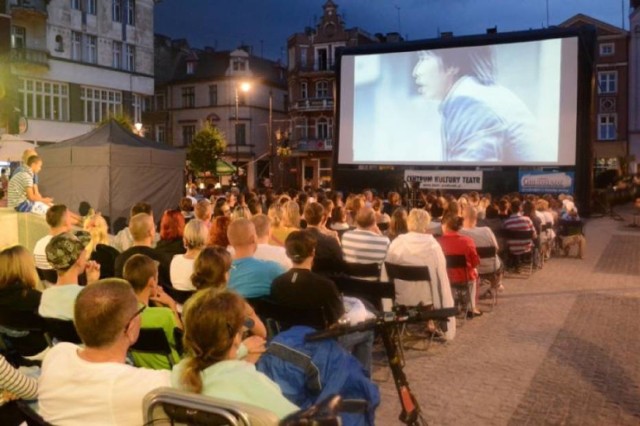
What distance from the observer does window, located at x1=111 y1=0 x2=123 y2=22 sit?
4304 centimetres

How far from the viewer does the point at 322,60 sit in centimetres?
5453

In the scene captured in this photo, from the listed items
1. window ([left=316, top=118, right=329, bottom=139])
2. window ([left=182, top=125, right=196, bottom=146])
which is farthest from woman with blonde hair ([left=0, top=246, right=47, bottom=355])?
window ([left=182, top=125, right=196, bottom=146])

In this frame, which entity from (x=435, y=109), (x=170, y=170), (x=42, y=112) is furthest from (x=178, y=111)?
(x=170, y=170)

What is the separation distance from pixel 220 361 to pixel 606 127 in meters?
56.2

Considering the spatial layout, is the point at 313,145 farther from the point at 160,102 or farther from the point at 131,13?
the point at 131,13

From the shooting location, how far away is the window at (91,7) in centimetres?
4131

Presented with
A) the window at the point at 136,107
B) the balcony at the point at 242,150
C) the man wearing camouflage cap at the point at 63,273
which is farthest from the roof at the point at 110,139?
the balcony at the point at 242,150

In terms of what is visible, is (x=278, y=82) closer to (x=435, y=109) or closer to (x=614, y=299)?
(x=435, y=109)

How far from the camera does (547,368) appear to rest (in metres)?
→ 6.95

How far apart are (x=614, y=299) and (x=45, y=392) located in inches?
385

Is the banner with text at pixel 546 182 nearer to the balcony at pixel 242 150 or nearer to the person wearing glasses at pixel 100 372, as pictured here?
the person wearing glasses at pixel 100 372

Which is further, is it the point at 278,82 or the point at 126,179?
the point at 278,82

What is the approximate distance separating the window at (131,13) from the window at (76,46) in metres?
4.11

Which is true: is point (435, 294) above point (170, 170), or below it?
below
